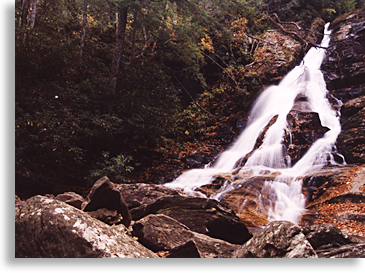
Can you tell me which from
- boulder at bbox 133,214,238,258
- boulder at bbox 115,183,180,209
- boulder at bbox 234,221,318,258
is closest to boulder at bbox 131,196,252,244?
boulder at bbox 115,183,180,209

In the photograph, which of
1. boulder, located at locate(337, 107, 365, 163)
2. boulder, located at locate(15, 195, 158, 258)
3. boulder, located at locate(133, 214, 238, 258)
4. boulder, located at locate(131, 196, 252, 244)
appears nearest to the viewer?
boulder, located at locate(15, 195, 158, 258)

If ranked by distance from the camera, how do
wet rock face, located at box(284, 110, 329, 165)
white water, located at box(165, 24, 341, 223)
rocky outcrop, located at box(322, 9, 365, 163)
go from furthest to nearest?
rocky outcrop, located at box(322, 9, 365, 163) < wet rock face, located at box(284, 110, 329, 165) < white water, located at box(165, 24, 341, 223)

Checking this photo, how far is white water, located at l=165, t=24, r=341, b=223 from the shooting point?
6062 mm

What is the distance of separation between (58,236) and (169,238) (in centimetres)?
159

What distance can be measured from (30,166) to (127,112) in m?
3.49

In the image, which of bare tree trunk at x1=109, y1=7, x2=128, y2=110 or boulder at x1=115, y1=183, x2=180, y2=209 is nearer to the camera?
boulder at x1=115, y1=183, x2=180, y2=209

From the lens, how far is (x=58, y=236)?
6.88ft

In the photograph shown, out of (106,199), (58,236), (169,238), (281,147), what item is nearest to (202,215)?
(169,238)

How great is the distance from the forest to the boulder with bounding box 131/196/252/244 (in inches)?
108

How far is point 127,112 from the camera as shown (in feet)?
26.3

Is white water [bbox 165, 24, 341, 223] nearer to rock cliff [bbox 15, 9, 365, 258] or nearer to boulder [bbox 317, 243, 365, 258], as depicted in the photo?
rock cliff [bbox 15, 9, 365, 258]
